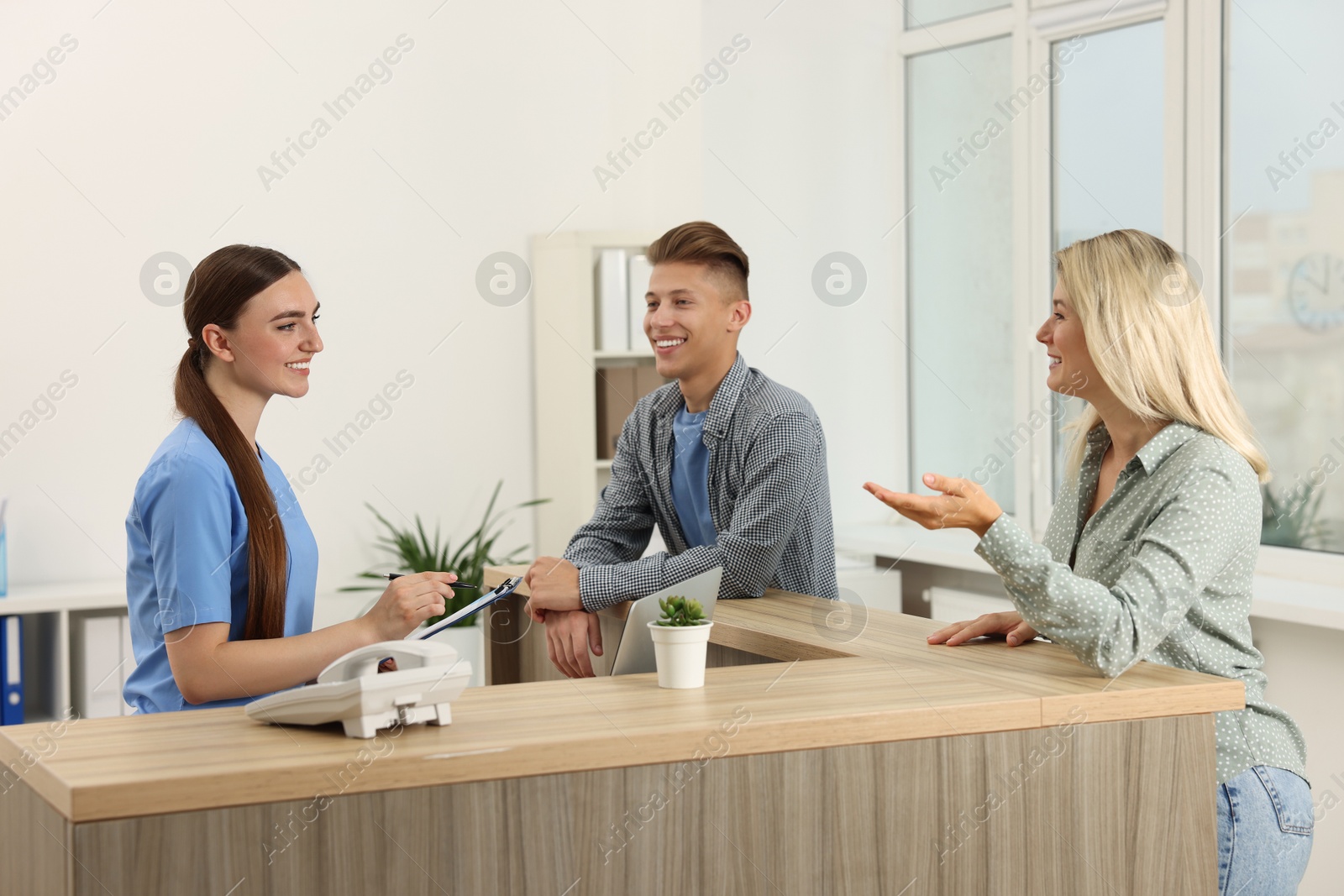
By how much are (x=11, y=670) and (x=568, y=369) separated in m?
2.02

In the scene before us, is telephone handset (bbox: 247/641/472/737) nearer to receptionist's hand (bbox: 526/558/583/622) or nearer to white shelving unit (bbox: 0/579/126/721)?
receptionist's hand (bbox: 526/558/583/622)

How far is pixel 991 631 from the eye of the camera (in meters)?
1.94

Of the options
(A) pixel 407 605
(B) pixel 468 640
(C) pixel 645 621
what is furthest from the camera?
(B) pixel 468 640

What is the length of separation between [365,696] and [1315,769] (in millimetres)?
2492

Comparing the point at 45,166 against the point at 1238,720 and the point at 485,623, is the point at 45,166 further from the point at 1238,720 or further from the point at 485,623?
the point at 1238,720

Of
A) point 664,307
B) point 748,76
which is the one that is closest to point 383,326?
point 748,76

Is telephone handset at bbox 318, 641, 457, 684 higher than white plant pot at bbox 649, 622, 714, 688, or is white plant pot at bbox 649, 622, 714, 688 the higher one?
telephone handset at bbox 318, 641, 457, 684

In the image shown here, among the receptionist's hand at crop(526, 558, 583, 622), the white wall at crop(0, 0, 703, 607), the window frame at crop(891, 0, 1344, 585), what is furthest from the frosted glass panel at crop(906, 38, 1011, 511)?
the receptionist's hand at crop(526, 558, 583, 622)

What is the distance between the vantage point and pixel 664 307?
8.50ft

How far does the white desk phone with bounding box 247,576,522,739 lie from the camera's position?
135 centimetres

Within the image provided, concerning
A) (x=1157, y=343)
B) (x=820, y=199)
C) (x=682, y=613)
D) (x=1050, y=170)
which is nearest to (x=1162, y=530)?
(x=1157, y=343)

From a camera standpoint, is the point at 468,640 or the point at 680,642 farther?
the point at 468,640

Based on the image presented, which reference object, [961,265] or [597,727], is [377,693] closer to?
[597,727]

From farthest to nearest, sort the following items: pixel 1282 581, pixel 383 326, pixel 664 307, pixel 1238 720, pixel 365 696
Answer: pixel 383 326, pixel 1282 581, pixel 664 307, pixel 1238 720, pixel 365 696
